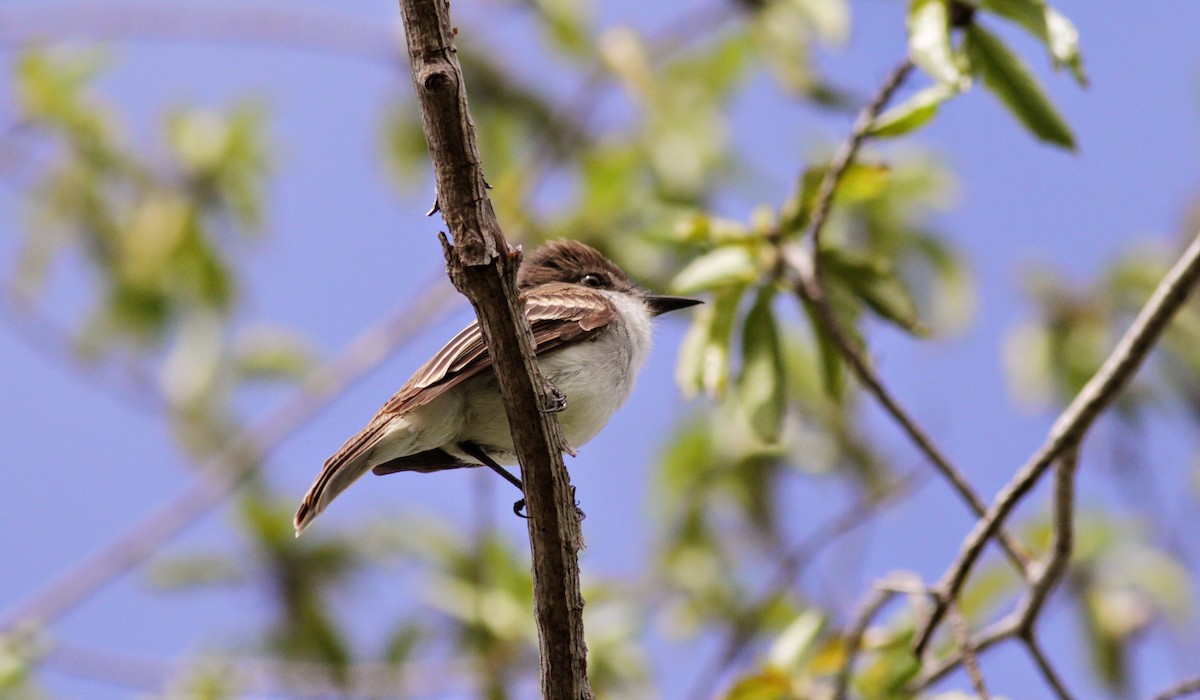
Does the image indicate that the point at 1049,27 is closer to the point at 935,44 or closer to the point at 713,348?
the point at 935,44

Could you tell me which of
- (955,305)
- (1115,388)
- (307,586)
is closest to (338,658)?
(307,586)

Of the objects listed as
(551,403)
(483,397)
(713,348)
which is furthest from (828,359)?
(551,403)

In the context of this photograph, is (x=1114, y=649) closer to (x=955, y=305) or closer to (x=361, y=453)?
(x=955, y=305)

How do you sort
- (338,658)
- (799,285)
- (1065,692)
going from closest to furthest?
1. (1065,692)
2. (799,285)
3. (338,658)

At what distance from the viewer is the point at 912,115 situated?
3.85m

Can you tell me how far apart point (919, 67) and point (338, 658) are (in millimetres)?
6119

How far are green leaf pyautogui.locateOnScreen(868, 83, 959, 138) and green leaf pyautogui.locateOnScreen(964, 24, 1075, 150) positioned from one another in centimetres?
15

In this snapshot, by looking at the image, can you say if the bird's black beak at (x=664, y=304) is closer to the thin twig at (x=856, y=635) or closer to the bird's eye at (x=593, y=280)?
the bird's eye at (x=593, y=280)

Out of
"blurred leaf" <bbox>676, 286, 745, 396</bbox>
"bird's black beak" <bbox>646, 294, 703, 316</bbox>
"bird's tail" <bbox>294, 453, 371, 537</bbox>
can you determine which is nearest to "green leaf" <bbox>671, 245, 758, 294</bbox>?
"blurred leaf" <bbox>676, 286, 745, 396</bbox>

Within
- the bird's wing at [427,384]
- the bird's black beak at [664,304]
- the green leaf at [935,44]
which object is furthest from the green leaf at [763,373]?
the green leaf at [935,44]

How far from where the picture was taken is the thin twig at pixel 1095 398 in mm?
3594

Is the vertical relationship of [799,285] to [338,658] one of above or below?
below

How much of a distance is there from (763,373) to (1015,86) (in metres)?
1.24

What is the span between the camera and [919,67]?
3.66 m
